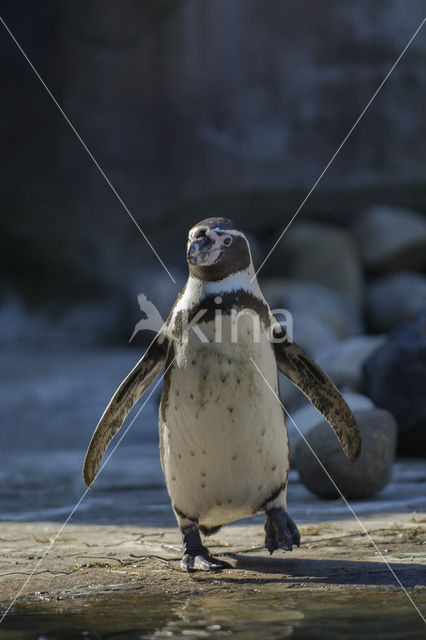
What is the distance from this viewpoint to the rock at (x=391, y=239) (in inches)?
525

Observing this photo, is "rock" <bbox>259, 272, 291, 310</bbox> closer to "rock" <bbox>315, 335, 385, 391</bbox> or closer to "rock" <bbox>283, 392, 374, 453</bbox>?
"rock" <bbox>315, 335, 385, 391</bbox>

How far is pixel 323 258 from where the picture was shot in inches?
517

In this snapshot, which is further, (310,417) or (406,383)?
(406,383)

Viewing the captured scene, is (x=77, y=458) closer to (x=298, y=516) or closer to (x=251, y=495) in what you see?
(x=298, y=516)

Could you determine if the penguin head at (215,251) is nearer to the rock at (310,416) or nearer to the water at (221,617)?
the water at (221,617)

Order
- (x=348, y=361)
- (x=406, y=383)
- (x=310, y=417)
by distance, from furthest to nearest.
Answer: (x=348, y=361), (x=406, y=383), (x=310, y=417)

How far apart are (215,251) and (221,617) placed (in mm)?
1311

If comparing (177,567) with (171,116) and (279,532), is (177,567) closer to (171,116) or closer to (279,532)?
(279,532)

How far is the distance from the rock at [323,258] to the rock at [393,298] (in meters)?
0.28

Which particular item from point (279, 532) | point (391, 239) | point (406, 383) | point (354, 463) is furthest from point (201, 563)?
point (391, 239)

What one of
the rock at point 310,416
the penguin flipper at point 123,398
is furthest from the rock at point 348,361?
the penguin flipper at point 123,398

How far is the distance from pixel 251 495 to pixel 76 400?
5.70m

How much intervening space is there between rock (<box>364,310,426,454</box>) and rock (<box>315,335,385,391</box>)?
19.1 inches

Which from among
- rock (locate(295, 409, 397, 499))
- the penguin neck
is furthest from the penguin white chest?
rock (locate(295, 409, 397, 499))
